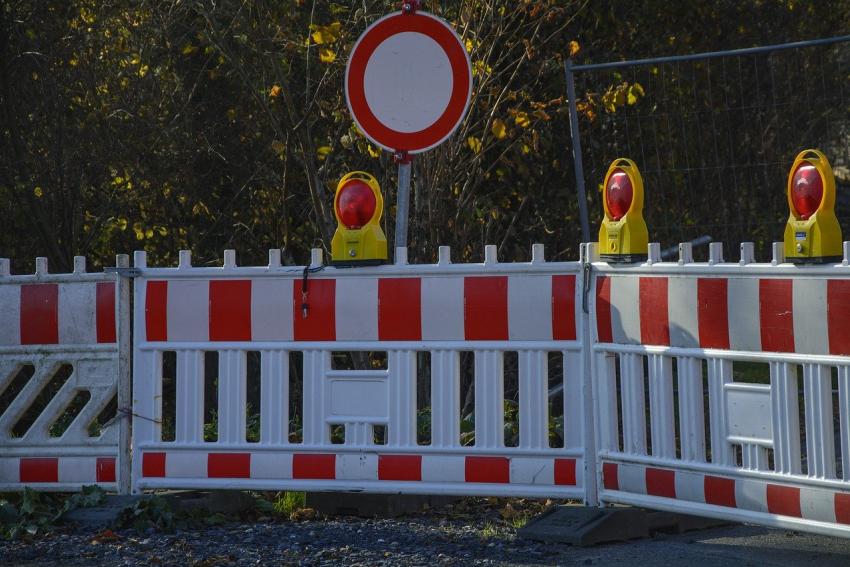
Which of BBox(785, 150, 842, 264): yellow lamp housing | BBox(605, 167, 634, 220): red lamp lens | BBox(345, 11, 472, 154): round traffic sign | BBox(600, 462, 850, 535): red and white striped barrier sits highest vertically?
BBox(345, 11, 472, 154): round traffic sign

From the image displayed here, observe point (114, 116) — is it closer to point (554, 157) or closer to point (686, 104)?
point (554, 157)

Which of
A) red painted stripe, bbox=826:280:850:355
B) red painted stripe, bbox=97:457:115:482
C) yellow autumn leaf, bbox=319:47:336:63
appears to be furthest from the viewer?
yellow autumn leaf, bbox=319:47:336:63

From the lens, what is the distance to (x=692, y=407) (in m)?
5.17

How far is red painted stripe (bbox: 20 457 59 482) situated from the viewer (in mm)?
6008

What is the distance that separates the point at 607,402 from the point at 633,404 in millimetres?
137

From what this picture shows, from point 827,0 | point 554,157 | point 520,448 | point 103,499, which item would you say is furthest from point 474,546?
point 827,0

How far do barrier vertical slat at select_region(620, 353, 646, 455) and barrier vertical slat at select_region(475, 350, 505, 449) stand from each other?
62cm

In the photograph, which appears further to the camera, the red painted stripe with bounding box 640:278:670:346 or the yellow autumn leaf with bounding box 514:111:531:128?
the yellow autumn leaf with bounding box 514:111:531:128

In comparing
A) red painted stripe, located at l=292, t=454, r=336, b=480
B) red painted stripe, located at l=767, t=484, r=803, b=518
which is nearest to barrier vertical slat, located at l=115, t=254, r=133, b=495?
red painted stripe, located at l=292, t=454, r=336, b=480

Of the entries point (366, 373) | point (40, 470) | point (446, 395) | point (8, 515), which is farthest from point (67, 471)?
point (446, 395)

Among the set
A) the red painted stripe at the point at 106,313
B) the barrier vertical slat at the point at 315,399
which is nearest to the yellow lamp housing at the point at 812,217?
the barrier vertical slat at the point at 315,399

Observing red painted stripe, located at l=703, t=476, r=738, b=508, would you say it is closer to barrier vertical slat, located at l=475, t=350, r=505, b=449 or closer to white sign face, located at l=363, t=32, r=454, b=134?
barrier vertical slat, located at l=475, t=350, r=505, b=449

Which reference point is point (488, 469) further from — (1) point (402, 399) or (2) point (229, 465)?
(2) point (229, 465)

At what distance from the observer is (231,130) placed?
34.6 ft
